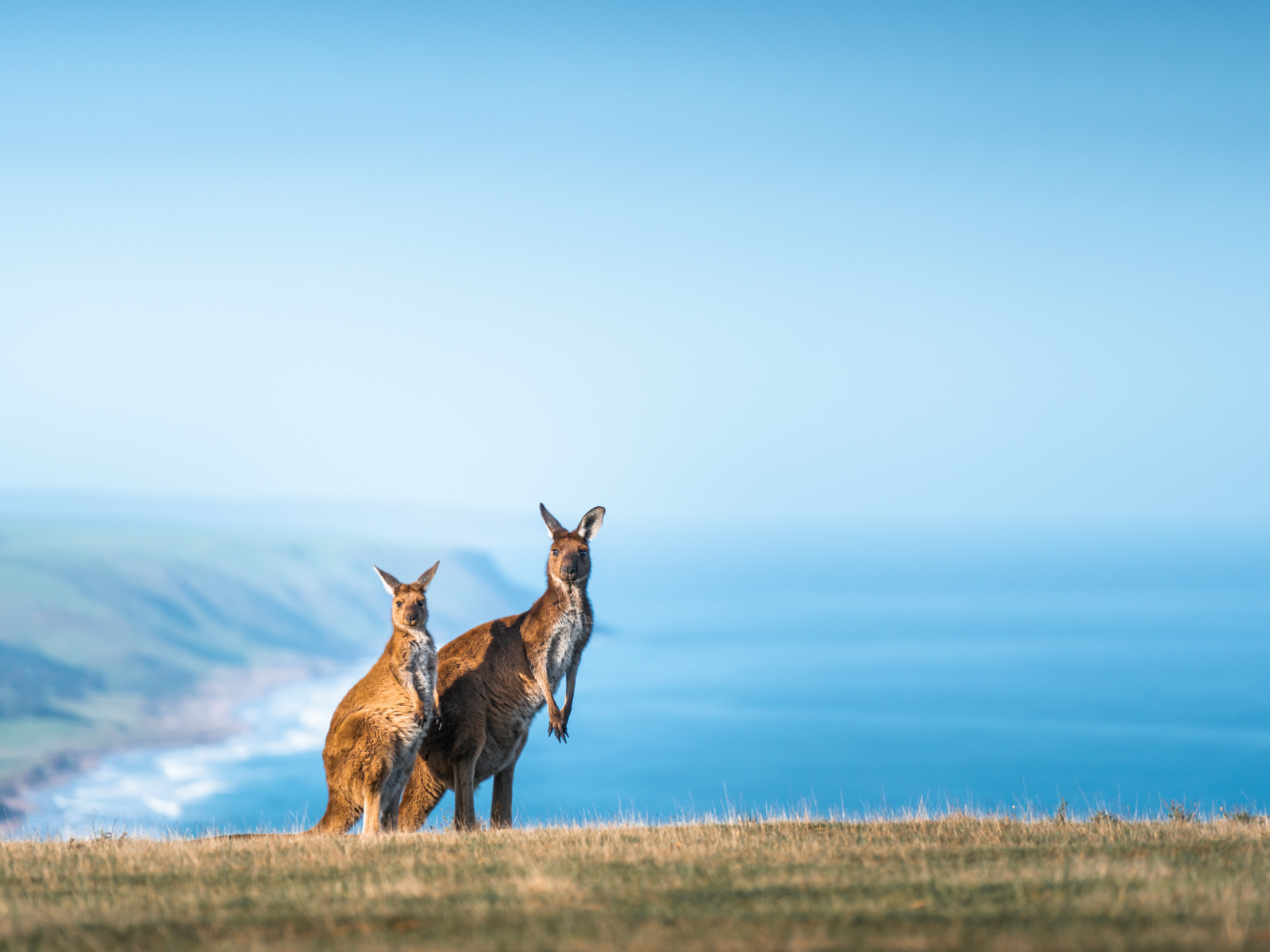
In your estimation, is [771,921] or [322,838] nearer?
[771,921]

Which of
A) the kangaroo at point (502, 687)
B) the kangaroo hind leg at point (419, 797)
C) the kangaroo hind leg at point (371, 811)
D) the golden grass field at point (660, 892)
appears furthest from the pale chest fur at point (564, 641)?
the golden grass field at point (660, 892)

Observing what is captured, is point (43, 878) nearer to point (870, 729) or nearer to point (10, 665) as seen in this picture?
point (10, 665)

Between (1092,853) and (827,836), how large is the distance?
224 centimetres

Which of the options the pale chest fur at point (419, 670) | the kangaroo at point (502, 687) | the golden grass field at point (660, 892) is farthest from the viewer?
the kangaroo at point (502, 687)

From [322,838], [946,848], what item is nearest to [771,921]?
[946,848]

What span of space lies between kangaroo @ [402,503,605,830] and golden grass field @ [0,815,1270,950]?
1.82m

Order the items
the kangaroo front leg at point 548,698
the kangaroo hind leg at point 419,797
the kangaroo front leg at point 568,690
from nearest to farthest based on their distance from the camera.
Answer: the kangaroo front leg at point 548,698 < the kangaroo hind leg at point 419,797 < the kangaroo front leg at point 568,690

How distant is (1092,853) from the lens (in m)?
9.28

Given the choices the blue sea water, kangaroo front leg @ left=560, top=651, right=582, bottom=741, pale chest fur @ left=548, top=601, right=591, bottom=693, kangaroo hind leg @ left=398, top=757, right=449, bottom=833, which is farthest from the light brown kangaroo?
the blue sea water

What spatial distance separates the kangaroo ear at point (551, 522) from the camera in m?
13.2

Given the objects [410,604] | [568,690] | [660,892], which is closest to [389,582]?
[410,604]

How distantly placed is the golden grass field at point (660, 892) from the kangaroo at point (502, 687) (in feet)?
5.97

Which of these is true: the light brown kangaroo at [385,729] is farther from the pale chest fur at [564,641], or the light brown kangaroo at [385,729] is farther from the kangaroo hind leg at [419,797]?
the pale chest fur at [564,641]

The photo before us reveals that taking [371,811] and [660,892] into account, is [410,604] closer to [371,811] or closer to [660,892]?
[371,811]
